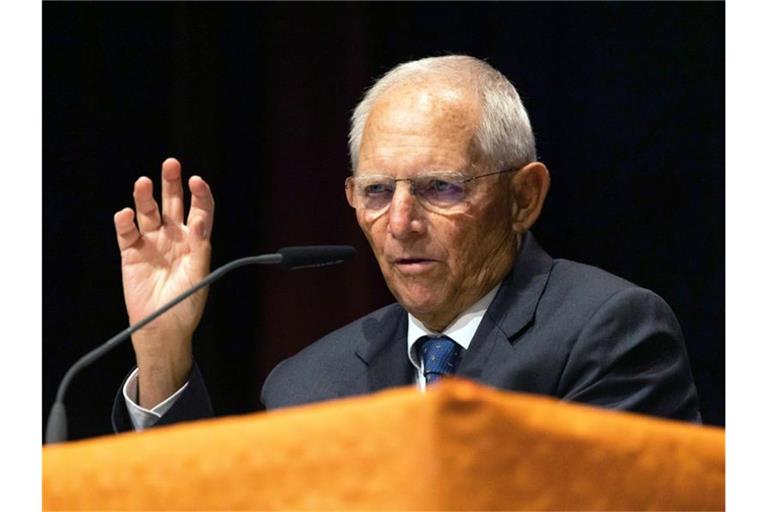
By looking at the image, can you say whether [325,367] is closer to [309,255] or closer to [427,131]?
[427,131]

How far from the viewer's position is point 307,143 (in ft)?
10.5

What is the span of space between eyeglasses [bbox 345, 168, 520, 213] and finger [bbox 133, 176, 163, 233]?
35 centimetres

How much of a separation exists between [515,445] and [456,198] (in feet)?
4.13

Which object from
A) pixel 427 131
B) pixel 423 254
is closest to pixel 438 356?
pixel 423 254

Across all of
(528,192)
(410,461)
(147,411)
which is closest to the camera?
(410,461)

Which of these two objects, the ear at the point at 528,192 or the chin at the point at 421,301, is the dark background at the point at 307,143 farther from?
the chin at the point at 421,301

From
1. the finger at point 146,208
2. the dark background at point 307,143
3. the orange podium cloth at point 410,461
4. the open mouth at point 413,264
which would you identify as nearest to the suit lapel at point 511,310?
the open mouth at point 413,264

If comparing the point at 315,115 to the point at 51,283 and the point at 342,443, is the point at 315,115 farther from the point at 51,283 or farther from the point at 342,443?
the point at 342,443

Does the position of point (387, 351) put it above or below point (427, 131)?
below

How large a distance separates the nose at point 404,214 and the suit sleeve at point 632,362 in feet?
1.14

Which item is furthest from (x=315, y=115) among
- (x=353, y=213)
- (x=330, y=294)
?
(x=330, y=294)

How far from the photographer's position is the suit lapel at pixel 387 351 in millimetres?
2109

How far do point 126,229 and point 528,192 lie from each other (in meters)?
0.71

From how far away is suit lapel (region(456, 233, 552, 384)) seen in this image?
1926 millimetres
